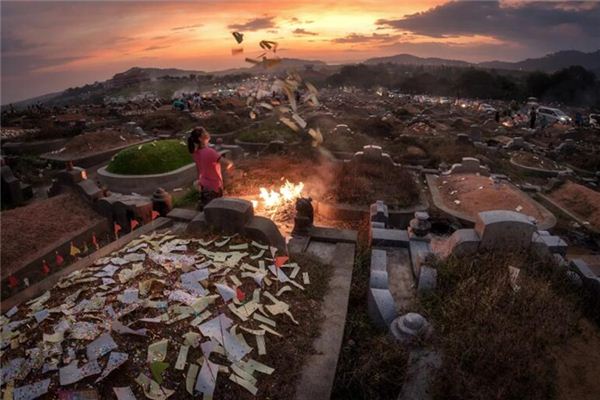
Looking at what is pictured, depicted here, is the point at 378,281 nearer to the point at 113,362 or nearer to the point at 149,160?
the point at 113,362

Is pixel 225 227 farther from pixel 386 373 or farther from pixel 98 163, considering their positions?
pixel 98 163

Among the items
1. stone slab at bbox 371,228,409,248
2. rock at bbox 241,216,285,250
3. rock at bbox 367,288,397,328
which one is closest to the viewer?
rock at bbox 367,288,397,328

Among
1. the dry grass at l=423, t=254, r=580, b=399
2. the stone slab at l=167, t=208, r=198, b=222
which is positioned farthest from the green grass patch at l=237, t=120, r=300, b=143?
the dry grass at l=423, t=254, r=580, b=399

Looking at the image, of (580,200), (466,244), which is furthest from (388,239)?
(580,200)

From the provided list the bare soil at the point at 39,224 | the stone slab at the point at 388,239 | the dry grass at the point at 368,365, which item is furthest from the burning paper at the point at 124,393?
the bare soil at the point at 39,224

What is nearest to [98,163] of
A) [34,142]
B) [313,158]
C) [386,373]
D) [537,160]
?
[34,142]

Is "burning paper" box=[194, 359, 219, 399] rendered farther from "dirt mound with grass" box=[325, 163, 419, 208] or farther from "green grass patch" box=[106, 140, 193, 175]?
"green grass patch" box=[106, 140, 193, 175]

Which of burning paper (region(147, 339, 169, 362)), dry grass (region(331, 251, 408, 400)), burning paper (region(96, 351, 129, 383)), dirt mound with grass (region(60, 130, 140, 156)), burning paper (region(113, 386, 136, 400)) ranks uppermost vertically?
dirt mound with grass (region(60, 130, 140, 156))
